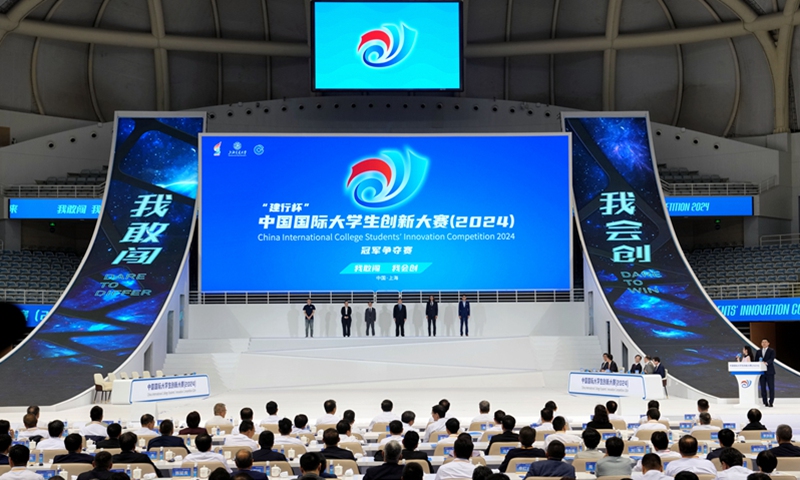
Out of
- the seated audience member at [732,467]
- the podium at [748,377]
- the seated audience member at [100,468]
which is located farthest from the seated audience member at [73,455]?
the podium at [748,377]

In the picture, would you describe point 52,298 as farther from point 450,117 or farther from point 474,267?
point 450,117

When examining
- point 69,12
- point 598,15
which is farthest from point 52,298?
point 598,15

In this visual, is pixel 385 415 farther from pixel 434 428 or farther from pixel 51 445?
pixel 51 445

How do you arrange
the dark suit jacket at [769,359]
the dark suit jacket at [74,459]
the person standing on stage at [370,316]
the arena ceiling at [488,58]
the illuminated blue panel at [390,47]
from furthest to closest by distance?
the arena ceiling at [488,58] < the illuminated blue panel at [390,47] < the person standing on stage at [370,316] < the dark suit jacket at [769,359] < the dark suit jacket at [74,459]

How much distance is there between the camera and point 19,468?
20.9ft

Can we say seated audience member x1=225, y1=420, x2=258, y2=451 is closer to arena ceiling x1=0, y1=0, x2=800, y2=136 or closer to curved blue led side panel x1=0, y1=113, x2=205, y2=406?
curved blue led side panel x1=0, y1=113, x2=205, y2=406

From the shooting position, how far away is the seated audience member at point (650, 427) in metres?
9.41

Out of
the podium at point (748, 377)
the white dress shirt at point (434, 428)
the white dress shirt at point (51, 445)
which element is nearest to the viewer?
the white dress shirt at point (51, 445)

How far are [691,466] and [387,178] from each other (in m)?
20.1

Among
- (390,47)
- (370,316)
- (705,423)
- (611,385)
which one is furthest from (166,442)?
(390,47)

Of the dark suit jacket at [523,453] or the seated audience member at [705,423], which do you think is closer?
the dark suit jacket at [523,453]

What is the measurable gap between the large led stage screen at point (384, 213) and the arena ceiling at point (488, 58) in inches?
350

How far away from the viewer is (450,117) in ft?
109

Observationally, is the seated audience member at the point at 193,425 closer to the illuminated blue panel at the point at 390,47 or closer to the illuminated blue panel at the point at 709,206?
the illuminated blue panel at the point at 390,47
